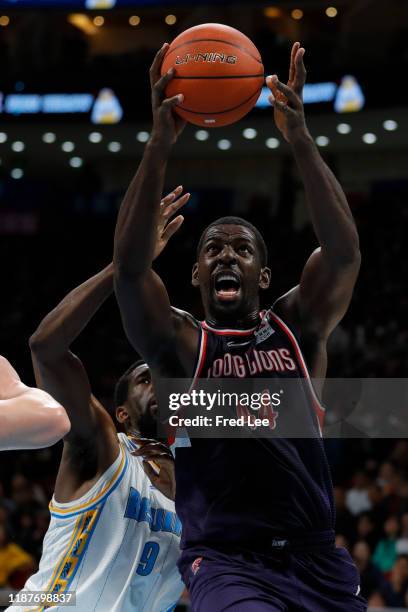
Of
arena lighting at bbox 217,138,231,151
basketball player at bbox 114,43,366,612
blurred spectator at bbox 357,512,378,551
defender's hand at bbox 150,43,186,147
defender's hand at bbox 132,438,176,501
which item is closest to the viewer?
basketball player at bbox 114,43,366,612

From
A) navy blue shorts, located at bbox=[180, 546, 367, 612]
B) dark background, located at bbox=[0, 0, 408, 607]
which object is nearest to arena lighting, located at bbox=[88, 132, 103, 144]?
dark background, located at bbox=[0, 0, 408, 607]

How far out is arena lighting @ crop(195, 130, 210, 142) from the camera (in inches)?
738

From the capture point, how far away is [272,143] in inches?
776

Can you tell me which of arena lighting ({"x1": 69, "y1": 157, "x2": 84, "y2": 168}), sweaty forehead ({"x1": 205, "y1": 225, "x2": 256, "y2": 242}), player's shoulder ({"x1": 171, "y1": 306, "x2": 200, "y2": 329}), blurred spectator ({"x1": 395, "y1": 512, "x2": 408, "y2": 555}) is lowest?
blurred spectator ({"x1": 395, "y1": 512, "x2": 408, "y2": 555})

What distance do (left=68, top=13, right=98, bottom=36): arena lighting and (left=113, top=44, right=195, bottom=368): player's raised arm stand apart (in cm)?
1781

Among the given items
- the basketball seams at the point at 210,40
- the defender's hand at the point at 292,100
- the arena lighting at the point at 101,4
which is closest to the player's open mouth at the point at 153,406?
the defender's hand at the point at 292,100

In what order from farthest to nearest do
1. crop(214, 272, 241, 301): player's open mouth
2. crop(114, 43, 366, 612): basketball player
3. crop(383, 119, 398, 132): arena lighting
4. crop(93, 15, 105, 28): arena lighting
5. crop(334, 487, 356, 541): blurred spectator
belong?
crop(93, 15, 105, 28): arena lighting
crop(383, 119, 398, 132): arena lighting
crop(334, 487, 356, 541): blurred spectator
crop(214, 272, 241, 301): player's open mouth
crop(114, 43, 366, 612): basketball player

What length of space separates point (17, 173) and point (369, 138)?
780 centimetres

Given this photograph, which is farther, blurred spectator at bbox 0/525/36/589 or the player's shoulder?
blurred spectator at bbox 0/525/36/589

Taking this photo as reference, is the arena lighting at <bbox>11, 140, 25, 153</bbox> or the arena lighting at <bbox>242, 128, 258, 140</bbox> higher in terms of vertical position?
the arena lighting at <bbox>242, 128, 258, 140</bbox>

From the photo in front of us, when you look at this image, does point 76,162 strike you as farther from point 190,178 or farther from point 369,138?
point 369,138

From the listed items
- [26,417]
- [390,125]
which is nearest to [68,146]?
[390,125]

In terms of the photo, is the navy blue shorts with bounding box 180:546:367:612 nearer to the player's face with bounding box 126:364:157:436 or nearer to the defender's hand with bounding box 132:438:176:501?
the defender's hand with bounding box 132:438:176:501

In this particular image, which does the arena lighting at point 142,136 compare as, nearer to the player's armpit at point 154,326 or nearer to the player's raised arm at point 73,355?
the player's raised arm at point 73,355
